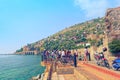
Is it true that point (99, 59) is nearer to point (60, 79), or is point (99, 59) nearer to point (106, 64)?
point (106, 64)

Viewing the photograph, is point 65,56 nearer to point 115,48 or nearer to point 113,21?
point 115,48

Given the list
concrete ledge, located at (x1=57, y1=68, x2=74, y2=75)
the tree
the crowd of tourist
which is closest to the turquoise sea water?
the crowd of tourist

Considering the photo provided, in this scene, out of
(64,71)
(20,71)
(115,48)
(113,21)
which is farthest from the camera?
(20,71)

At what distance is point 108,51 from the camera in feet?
86.5

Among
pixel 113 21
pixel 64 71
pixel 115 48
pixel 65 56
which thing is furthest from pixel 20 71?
pixel 64 71

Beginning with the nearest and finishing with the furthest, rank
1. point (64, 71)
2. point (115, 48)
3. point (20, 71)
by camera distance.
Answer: point (64, 71)
point (115, 48)
point (20, 71)

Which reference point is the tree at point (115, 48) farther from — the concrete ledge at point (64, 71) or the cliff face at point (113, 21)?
the concrete ledge at point (64, 71)

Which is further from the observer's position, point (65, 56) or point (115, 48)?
point (65, 56)

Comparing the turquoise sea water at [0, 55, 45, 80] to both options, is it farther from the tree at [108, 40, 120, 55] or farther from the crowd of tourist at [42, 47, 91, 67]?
the tree at [108, 40, 120, 55]

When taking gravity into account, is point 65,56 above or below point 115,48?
below

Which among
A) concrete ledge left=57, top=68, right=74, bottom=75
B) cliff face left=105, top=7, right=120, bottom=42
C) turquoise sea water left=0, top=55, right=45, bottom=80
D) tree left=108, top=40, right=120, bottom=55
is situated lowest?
turquoise sea water left=0, top=55, right=45, bottom=80

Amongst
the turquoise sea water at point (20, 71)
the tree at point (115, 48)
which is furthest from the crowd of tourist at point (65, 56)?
the turquoise sea water at point (20, 71)

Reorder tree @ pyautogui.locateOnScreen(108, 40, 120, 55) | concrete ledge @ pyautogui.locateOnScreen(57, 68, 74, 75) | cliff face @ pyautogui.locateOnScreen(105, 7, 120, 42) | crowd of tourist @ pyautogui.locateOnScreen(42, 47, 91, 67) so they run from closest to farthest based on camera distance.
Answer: concrete ledge @ pyautogui.locateOnScreen(57, 68, 74, 75) → tree @ pyautogui.locateOnScreen(108, 40, 120, 55) → crowd of tourist @ pyautogui.locateOnScreen(42, 47, 91, 67) → cliff face @ pyautogui.locateOnScreen(105, 7, 120, 42)

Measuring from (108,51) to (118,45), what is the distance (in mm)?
1282
